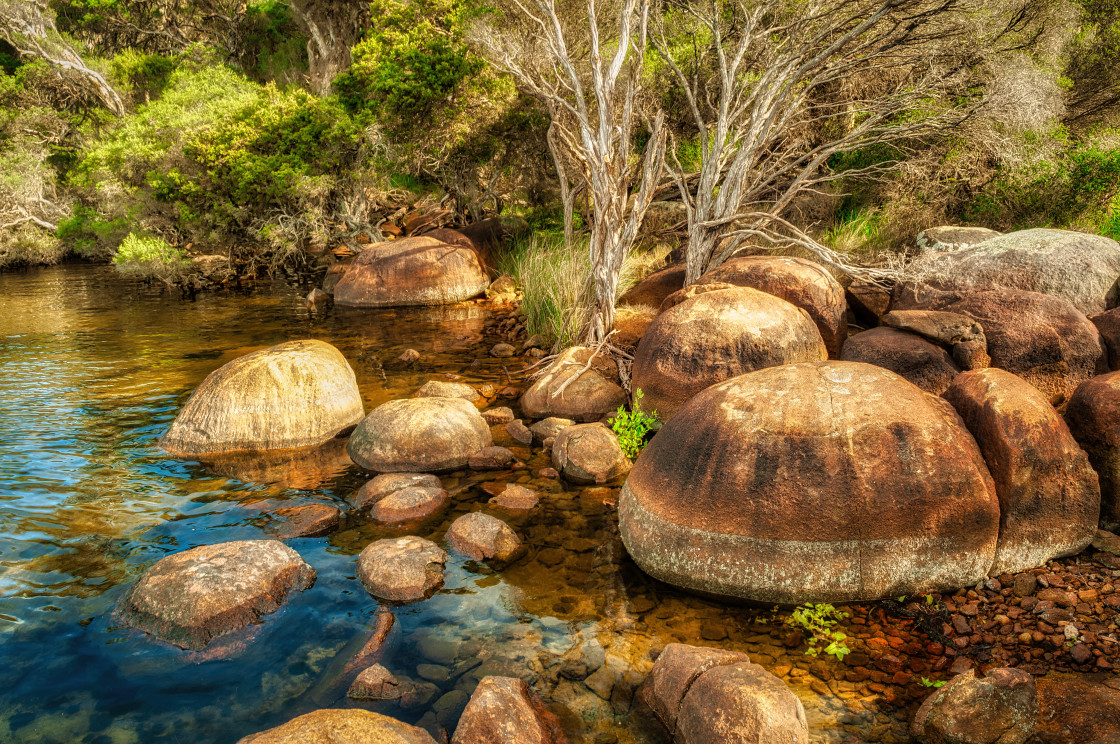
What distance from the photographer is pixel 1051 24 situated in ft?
36.3

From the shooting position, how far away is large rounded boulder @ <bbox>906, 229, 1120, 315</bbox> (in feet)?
22.9

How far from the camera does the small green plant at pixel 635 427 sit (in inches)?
275

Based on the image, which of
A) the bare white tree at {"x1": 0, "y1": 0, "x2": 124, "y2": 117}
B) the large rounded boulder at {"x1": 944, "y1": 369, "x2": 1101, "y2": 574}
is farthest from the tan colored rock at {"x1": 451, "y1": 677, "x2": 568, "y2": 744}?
the bare white tree at {"x1": 0, "y1": 0, "x2": 124, "y2": 117}

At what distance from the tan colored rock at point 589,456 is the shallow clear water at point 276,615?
263 millimetres

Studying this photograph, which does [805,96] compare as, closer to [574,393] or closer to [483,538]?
[574,393]

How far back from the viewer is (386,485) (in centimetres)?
610

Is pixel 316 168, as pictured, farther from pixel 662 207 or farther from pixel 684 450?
pixel 684 450

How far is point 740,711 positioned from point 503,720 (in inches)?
48.0

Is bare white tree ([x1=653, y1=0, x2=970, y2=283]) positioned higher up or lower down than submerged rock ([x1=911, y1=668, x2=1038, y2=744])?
higher up

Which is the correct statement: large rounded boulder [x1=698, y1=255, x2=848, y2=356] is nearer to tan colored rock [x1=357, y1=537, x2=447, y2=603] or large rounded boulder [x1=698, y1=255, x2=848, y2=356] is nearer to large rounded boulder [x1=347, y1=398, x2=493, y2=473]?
large rounded boulder [x1=347, y1=398, x2=493, y2=473]

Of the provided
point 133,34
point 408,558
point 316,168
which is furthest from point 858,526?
point 133,34

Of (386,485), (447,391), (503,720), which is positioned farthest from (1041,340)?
(447,391)

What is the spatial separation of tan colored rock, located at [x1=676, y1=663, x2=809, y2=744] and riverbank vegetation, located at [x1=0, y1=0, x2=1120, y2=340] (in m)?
5.98

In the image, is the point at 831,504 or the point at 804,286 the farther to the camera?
the point at 804,286
